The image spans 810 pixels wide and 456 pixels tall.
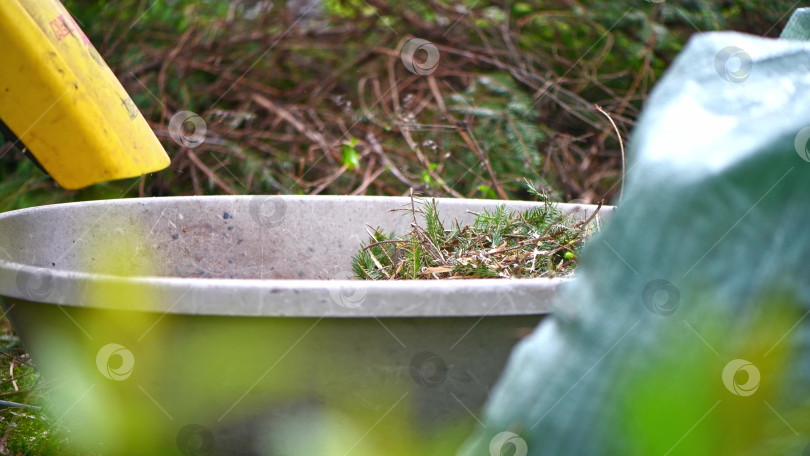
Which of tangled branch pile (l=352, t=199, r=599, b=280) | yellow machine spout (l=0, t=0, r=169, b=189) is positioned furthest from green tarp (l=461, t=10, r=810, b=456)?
yellow machine spout (l=0, t=0, r=169, b=189)

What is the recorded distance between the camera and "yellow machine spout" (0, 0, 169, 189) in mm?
1151

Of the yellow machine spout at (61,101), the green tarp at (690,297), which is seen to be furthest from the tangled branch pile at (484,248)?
the green tarp at (690,297)

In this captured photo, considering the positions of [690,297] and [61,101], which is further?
[61,101]

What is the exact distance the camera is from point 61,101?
118cm

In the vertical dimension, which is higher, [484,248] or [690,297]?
[690,297]

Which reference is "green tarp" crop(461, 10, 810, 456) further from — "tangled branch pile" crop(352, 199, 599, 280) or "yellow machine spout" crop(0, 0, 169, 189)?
"yellow machine spout" crop(0, 0, 169, 189)

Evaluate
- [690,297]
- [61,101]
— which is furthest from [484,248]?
[690,297]

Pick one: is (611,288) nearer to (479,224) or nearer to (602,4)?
(479,224)

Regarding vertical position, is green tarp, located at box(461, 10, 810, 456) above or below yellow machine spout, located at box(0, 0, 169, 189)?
below

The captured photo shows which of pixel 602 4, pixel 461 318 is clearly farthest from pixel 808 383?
pixel 602 4

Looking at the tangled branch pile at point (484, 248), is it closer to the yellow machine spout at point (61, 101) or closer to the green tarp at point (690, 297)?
the yellow machine spout at point (61, 101)

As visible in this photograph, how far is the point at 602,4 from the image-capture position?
334 centimetres

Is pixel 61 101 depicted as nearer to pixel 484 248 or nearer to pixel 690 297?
pixel 484 248

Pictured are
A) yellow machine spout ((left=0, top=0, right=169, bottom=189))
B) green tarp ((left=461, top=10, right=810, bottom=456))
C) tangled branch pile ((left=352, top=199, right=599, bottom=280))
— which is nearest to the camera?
green tarp ((left=461, top=10, right=810, bottom=456))
